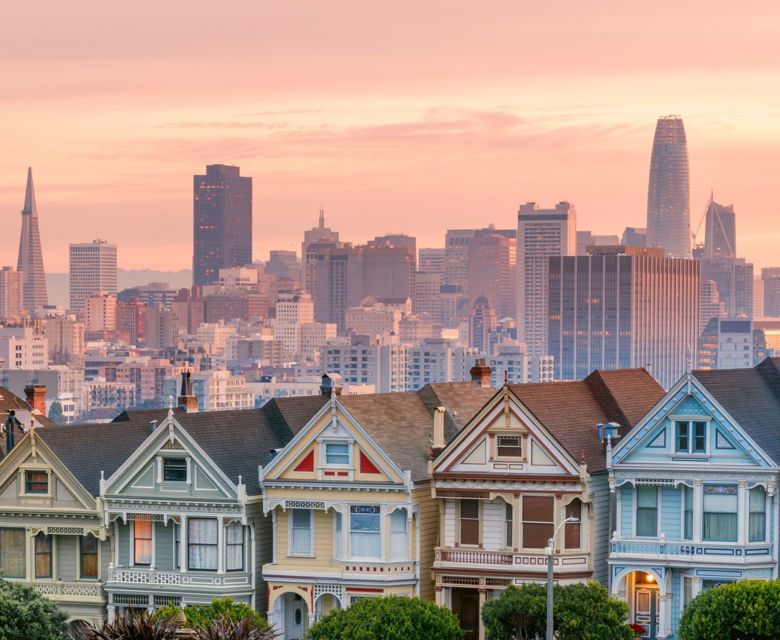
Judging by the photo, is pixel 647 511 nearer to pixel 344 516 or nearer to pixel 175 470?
pixel 344 516

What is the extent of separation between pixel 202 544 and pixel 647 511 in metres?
11.4

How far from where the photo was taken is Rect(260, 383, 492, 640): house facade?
60156 mm

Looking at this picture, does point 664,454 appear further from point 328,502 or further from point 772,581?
point 328,502

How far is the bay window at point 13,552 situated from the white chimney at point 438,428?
A: 1144 cm

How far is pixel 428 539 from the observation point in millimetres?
60656

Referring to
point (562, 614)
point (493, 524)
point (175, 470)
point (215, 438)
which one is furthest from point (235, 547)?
point (562, 614)

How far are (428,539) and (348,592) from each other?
7.62 feet

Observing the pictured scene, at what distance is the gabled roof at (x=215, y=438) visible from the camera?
6316cm

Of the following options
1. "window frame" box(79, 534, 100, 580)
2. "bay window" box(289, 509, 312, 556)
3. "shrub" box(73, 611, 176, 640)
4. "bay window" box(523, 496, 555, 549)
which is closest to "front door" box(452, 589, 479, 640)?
"bay window" box(523, 496, 555, 549)

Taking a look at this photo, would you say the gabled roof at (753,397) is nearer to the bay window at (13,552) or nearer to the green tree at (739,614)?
the green tree at (739,614)

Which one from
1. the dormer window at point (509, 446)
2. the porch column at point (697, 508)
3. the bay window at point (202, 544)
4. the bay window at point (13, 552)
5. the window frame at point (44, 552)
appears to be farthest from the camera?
the bay window at point (13, 552)

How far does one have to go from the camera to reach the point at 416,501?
60.0 meters

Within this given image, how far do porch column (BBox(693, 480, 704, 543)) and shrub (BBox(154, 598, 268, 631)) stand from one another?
10.1 m

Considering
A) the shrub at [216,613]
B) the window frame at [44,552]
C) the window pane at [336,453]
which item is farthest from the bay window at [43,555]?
the window pane at [336,453]
